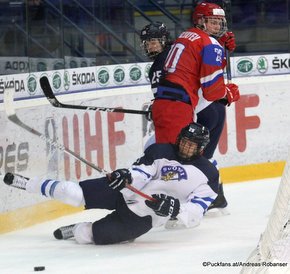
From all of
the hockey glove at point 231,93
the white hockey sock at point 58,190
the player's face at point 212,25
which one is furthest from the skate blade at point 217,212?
the white hockey sock at point 58,190

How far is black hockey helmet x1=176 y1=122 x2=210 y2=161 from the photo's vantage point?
17.5ft

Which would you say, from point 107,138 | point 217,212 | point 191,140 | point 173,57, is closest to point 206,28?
point 173,57

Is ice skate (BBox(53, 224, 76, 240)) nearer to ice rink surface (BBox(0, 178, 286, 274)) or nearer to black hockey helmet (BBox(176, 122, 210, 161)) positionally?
ice rink surface (BBox(0, 178, 286, 274))

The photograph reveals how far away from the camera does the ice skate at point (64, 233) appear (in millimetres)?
5562

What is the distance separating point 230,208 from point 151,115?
0.92 meters

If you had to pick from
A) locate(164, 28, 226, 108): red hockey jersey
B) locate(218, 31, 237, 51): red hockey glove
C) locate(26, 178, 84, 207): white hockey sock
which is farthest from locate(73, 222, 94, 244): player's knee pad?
locate(218, 31, 237, 51): red hockey glove

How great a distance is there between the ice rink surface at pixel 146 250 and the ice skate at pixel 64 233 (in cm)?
3

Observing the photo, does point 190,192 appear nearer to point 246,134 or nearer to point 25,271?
point 25,271

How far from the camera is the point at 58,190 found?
529 cm

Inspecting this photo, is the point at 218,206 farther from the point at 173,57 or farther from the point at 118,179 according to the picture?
the point at 118,179

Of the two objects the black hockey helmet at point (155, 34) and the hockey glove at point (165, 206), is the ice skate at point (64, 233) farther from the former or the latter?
the black hockey helmet at point (155, 34)

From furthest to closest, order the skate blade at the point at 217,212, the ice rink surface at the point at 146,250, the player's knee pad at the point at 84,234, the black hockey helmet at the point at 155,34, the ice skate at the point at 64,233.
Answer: the skate blade at the point at 217,212 → the black hockey helmet at the point at 155,34 → the ice skate at the point at 64,233 → the player's knee pad at the point at 84,234 → the ice rink surface at the point at 146,250

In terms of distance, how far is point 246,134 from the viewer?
794cm

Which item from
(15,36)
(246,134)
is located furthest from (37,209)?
(246,134)
